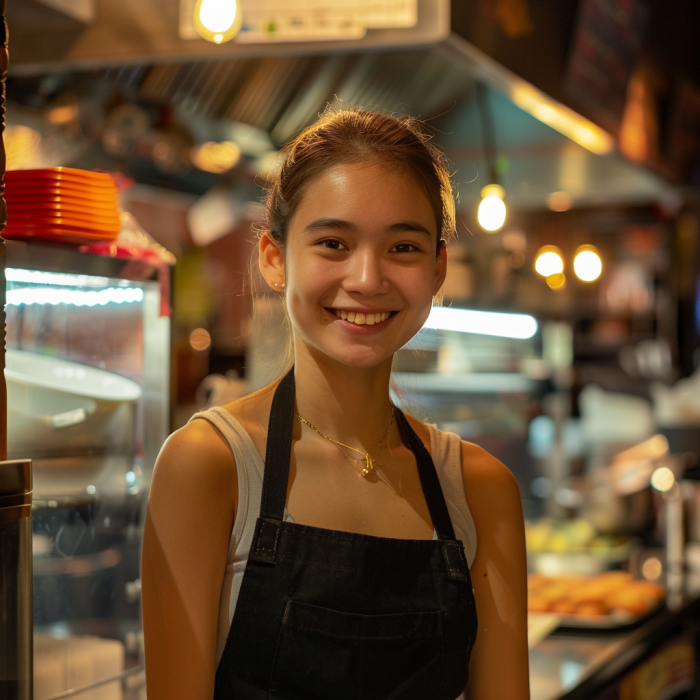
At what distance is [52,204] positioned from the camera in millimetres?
1579

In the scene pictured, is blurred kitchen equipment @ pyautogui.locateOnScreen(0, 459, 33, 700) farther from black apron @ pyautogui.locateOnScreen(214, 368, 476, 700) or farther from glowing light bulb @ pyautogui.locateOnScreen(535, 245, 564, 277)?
glowing light bulb @ pyautogui.locateOnScreen(535, 245, 564, 277)

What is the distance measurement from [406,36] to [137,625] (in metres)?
1.45

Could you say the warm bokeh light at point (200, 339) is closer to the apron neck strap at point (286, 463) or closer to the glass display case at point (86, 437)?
the glass display case at point (86, 437)

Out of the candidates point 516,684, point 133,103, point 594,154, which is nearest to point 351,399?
point 516,684

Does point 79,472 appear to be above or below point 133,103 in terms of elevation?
below

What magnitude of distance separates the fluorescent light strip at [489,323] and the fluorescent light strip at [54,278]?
1.88 metres

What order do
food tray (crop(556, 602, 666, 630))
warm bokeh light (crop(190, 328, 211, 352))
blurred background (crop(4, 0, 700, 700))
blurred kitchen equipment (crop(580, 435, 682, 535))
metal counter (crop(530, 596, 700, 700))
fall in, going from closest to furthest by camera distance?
blurred background (crop(4, 0, 700, 700)) < metal counter (crop(530, 596, 700, 700)) < food tray (crop(556, 602, 666, 630)) < blurred kitchen equipment (crop(580, 435, 682, 535)) < warm bokeh light (crop(190, 328, 211, 352))

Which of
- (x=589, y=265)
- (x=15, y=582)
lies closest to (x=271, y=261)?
(x=15, y=582)

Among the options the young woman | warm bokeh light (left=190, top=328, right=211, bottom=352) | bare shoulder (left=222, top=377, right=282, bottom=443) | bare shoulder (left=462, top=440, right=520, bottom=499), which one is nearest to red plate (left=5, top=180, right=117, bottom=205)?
the young woman

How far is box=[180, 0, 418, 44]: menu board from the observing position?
2.22 meters

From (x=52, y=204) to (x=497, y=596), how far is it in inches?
38.8

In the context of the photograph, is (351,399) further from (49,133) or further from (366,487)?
(49,133)

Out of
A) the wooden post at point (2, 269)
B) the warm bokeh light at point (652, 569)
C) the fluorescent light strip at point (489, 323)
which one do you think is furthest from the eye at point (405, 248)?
the warm bokeh light at point (652, 569)

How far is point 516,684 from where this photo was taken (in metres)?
1.48
